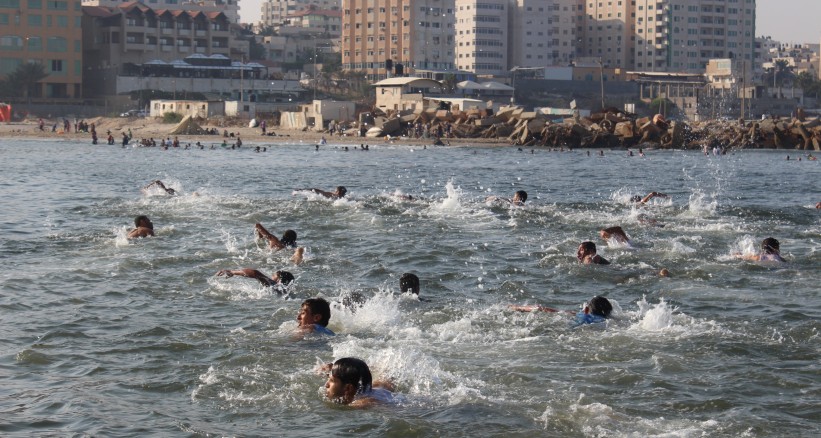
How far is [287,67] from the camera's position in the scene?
527 ft

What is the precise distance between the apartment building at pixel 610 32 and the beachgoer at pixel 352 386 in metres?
164

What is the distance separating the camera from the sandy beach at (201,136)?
3110 inches

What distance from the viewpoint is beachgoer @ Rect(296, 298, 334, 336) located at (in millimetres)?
13508

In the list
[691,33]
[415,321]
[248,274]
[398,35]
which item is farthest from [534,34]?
[415,321]

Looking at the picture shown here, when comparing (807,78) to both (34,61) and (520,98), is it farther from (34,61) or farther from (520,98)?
(34,61)

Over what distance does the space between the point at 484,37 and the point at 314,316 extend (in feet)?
495

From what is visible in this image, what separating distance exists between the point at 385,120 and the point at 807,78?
9695cm

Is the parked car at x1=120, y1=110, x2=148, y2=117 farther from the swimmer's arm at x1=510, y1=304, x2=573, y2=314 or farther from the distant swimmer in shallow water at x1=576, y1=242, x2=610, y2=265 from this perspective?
the swimmer's arm at x1=510, y1=304, x2=573, y2=314

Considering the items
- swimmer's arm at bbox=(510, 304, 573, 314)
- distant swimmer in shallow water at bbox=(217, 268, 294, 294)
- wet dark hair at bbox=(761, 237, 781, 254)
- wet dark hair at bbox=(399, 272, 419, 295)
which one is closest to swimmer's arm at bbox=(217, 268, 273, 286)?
distant swimmer in shallow water at bbox=(217, 268, 294, 294)

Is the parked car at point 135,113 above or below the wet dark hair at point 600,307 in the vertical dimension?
above

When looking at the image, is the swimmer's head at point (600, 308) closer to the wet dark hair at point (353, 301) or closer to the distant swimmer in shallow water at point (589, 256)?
the wet dark hair at point (353, 301)

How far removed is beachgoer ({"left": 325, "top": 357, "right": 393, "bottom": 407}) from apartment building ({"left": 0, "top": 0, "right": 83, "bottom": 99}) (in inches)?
4065

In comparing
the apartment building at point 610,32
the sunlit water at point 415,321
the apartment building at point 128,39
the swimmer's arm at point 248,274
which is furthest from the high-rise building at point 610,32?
the swimmer's arm at point 248,274

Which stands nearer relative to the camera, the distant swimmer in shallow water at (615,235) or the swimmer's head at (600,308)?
the swimmer's head at (600,308)
